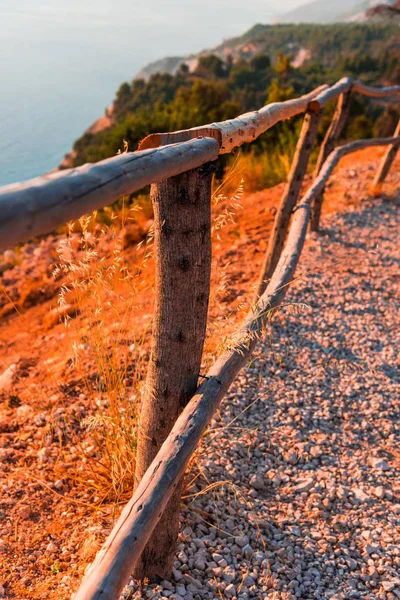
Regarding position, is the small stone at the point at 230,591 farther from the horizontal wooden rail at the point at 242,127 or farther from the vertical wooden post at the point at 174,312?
the horizontal wooden rail at the point at 242,127

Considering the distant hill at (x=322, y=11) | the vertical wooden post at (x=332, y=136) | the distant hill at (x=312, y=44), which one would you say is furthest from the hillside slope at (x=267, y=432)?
the distant hill at (x=322, y=11)

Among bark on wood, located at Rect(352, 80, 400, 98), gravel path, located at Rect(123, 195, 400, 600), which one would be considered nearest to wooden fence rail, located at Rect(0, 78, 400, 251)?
gravel path, located at Rect(123, 195, 400, 600)

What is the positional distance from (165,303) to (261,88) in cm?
3890

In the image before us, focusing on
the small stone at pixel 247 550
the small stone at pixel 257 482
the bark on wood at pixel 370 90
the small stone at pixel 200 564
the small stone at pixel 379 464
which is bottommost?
the small stone at pixel 379 464

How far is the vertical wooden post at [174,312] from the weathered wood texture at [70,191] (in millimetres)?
189

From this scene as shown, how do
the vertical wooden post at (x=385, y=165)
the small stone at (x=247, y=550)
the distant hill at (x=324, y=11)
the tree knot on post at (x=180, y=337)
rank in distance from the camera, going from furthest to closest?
the distant hill at (x=324, y=11) → the vertical wooden post at (x=385, y=165) → the small stone at (x=247, y=550) → the tree knot on post at (x=180, y=337)

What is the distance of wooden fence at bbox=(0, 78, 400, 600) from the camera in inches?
32.2

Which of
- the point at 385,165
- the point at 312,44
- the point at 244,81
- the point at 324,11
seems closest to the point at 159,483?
the point at 385,165

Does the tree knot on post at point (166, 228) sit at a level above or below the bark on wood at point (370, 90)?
below

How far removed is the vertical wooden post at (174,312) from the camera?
1284 mm

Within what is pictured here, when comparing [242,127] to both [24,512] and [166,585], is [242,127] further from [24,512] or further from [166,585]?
[24,512]

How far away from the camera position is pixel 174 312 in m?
1.40

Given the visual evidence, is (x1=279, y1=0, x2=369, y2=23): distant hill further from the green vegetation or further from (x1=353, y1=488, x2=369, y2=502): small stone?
(x1=353, y1=488, x2=369, y2=502): small stone

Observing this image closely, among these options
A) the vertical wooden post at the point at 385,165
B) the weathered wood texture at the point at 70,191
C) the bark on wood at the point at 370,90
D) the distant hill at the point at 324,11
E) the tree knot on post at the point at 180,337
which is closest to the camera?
the weathered wood texture at the point at 70,191
